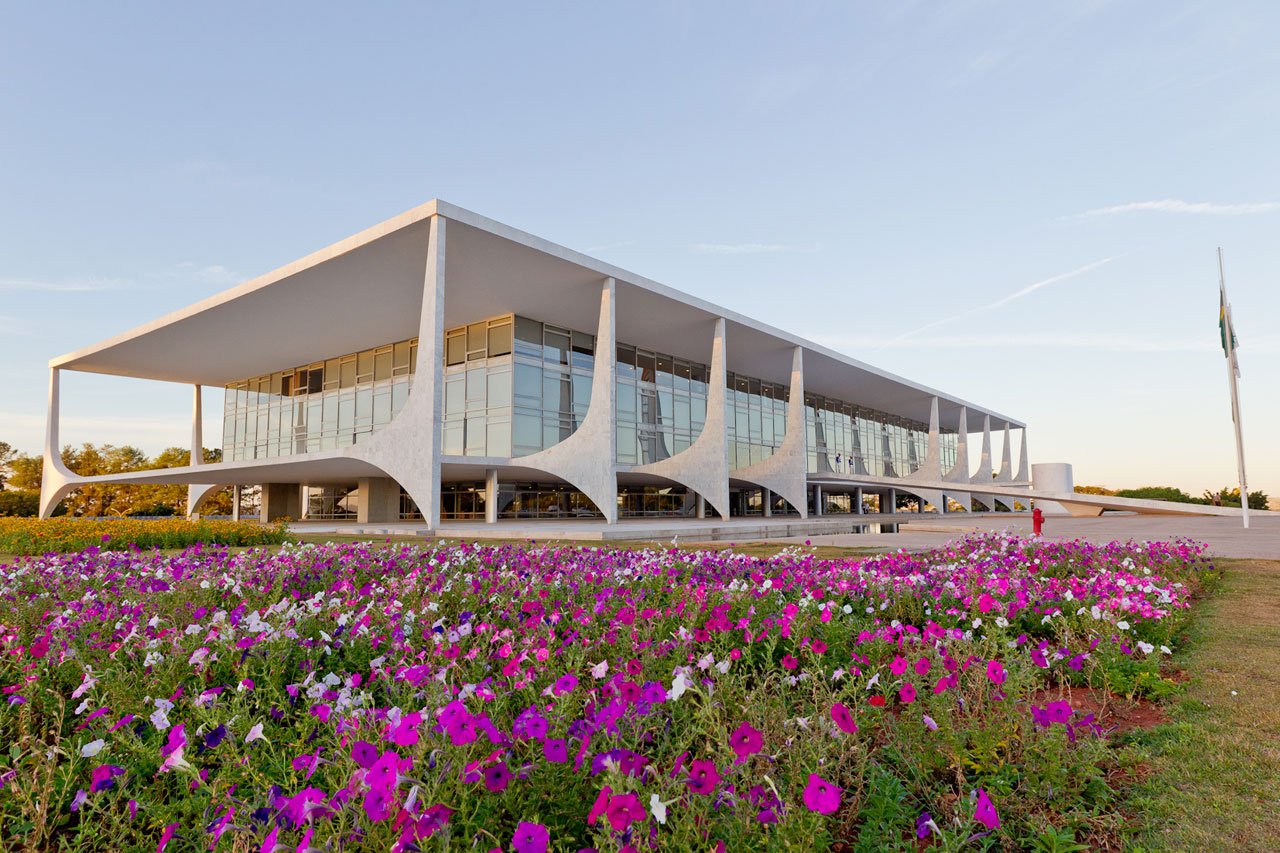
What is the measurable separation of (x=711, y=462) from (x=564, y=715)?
26.9 metres

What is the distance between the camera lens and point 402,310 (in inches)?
1107

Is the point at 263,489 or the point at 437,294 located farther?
the point at 263,489

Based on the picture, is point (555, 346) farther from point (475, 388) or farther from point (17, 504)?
point (17, 504)

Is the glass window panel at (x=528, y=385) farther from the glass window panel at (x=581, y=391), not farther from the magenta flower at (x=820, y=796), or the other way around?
the magenta flower at (x=820, y=796)

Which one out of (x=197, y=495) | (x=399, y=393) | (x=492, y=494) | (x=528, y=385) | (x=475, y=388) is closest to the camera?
(x=492, y=494)

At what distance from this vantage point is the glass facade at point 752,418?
4056 cm

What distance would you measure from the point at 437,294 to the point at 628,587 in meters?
16.9

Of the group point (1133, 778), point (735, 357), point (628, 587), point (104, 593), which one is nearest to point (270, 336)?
point (735, 357)

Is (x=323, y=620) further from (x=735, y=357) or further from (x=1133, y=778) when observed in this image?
(x=735, y=357)

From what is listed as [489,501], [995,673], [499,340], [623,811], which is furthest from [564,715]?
[499,340]

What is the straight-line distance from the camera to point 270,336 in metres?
31.0

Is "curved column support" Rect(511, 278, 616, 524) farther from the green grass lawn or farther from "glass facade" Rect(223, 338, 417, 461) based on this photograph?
the green grass lawn

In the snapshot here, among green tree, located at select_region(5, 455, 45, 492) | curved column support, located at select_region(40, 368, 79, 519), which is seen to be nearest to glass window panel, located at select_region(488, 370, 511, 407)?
curved column support, located at select_region(40, 368, 79, 519)

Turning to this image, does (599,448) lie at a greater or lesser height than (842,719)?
greater
